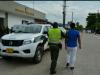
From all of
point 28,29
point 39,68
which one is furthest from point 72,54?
point 28,29

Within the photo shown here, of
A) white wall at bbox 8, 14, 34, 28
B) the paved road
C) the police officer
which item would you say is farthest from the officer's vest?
white wall at bbox 8, 14, 34, 28

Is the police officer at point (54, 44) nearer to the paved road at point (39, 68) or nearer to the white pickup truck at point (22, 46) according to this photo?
the paved road at point (39, 68)

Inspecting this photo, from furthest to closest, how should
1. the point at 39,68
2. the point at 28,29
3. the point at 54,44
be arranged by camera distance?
1. the point at 28,29
2. the point at 39,68
3. the point at 54,44

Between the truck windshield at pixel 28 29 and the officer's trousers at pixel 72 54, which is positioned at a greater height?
the truck windshield at pixel 28 29

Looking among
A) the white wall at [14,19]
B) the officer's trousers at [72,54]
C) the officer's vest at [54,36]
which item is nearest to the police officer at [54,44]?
the officer's vest at [54,36]

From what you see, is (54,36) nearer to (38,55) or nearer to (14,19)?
(38,55)

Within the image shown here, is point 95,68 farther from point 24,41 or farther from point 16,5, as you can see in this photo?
point 16,5

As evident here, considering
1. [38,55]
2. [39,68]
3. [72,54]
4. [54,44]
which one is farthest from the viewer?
[38,55]

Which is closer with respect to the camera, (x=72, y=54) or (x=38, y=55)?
(x=72, y=54)

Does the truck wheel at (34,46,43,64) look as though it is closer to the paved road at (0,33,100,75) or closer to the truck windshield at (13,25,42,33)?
the paved road at (0,33,100,75)

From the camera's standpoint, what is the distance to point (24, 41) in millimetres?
10078

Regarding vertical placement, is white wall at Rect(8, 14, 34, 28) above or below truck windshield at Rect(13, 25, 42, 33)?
above

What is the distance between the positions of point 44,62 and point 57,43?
254 centimetres

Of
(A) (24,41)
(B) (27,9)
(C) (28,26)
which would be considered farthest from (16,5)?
(A) (24,41)
